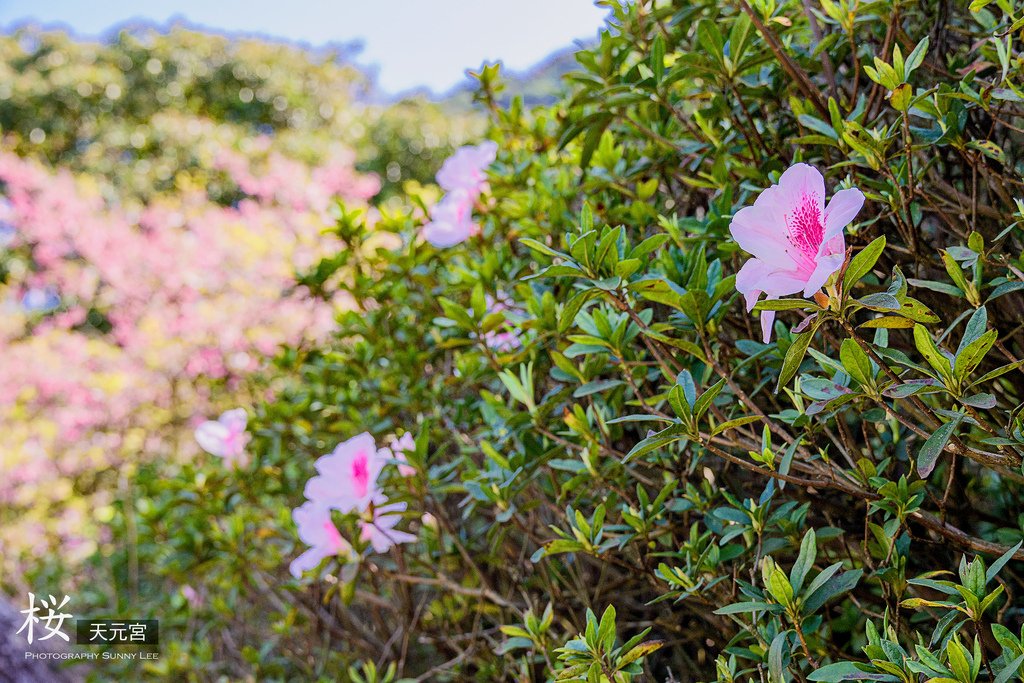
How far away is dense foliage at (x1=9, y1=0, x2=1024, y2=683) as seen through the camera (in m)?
0.72

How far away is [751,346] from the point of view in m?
0.88

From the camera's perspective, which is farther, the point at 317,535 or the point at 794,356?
the point at 317,535

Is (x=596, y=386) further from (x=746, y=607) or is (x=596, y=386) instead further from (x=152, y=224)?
(x=152, y=224)

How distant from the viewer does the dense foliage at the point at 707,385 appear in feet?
2.37

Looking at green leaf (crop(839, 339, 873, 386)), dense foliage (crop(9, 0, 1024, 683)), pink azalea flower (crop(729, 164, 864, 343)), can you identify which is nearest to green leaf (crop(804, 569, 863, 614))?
dense foliage (crop(9, 0, 1024, 683))

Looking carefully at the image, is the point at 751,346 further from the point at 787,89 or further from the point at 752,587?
the point at 787,89

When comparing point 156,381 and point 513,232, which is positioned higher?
point 513,232

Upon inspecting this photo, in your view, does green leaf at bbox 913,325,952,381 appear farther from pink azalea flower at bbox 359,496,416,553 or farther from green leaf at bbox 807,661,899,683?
pink azalea flower at bbox 359,496,416,553

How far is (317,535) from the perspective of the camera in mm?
1218

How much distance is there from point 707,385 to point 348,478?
Answer: 576 mm

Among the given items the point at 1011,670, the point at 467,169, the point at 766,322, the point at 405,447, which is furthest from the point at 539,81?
the point at 1011,670

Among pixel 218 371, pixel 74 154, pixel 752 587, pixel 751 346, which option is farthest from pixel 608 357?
pixel 74 154

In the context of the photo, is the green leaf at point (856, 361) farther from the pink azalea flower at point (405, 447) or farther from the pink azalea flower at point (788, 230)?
the pink azalea flower at point (405, 447)

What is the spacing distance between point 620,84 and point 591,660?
2.64ft
